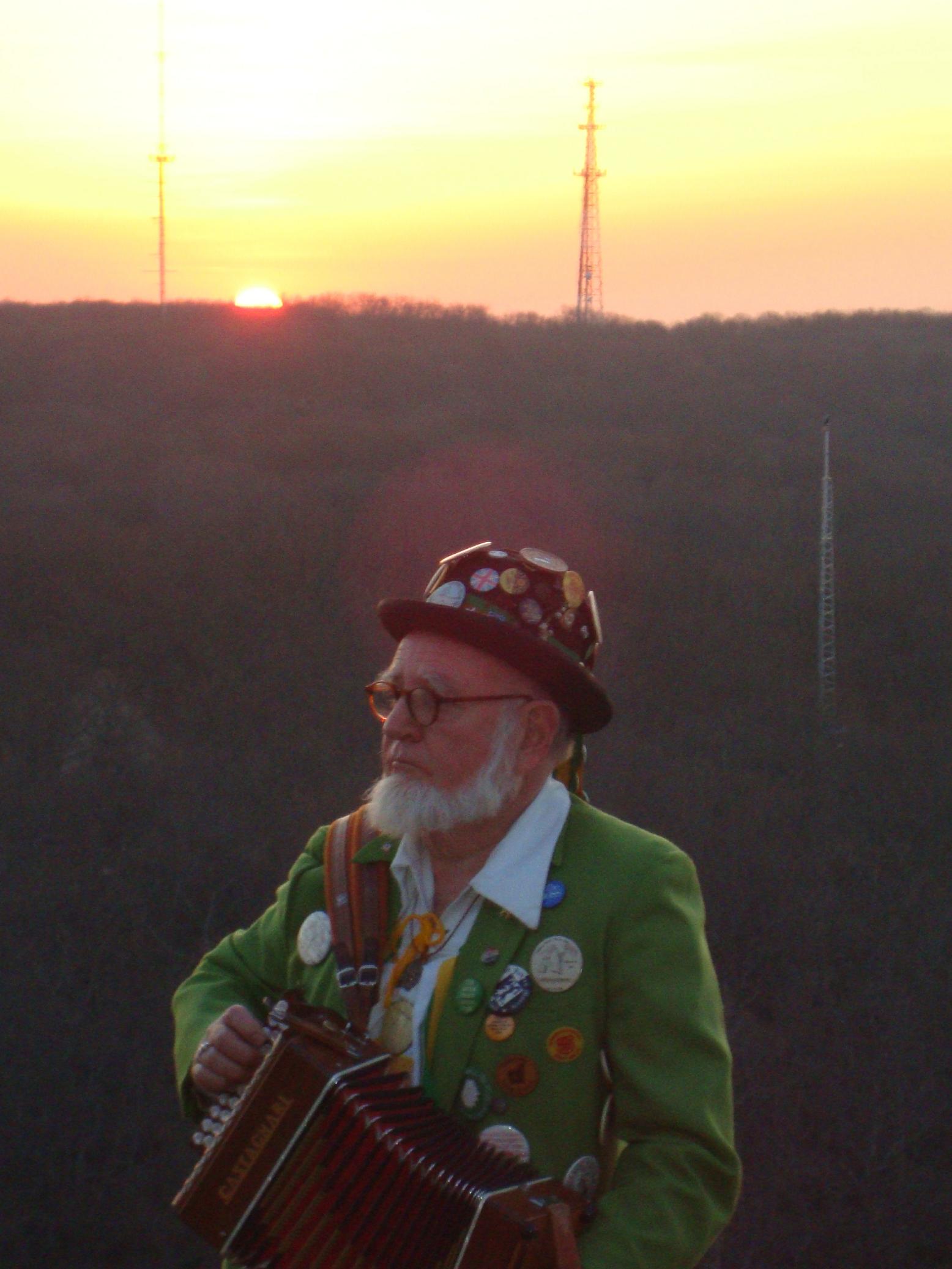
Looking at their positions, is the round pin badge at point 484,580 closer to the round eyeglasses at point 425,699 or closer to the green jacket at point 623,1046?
the round eyeglasses at point 425,699

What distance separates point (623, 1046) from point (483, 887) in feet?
1.18

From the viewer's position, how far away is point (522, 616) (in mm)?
2436

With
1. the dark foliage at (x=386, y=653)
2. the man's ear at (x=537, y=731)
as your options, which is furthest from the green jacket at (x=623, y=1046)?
the dark foliage at (x=386, y=653)

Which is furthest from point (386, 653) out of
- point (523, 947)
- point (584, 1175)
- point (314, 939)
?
point (584, 1175)

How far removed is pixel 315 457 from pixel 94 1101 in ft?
63.2

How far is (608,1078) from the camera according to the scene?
231cm

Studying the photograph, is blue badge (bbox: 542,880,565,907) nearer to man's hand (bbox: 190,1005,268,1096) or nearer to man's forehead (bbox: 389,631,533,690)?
man's forehead (bbox: 389,631,533,690)

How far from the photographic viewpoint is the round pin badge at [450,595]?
2.46 meters

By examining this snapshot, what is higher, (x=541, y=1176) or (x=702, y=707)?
(x=541, y=1176)

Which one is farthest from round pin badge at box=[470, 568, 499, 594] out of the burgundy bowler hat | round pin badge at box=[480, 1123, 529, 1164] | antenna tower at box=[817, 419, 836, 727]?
antenna tower at box=[817, 419, 836, 727]

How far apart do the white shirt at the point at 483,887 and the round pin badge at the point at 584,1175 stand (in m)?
0.30

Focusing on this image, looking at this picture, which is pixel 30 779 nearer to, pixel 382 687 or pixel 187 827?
pixel 187 827

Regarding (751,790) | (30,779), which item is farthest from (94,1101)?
(751,790)

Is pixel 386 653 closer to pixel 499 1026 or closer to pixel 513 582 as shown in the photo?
pixel 513 582
